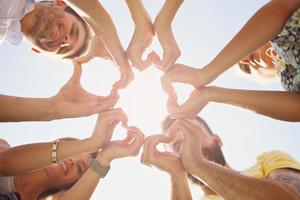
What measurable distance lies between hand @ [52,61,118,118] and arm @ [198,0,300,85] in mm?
808

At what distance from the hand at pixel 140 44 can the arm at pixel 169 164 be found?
0.57m

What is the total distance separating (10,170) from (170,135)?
1.16m

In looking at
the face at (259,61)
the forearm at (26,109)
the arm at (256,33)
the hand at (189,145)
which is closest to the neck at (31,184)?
the forearm at (26,109)

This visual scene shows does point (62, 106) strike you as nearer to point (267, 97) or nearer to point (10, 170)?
point (10, 170)

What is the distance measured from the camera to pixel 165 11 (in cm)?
254

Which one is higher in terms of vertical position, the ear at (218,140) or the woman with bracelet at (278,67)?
the woman with bracelet at (278,67)

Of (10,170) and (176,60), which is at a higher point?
(176,60)

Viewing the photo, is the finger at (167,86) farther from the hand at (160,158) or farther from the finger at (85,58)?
the finger at (85,58)

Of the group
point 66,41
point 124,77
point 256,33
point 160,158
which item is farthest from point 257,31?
point 66,41

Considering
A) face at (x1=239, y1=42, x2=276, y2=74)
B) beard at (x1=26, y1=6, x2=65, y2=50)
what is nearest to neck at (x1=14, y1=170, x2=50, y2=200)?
beard at (x1=26, y1=6, x2=65, y2=50)

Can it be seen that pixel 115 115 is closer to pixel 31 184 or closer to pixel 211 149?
pixel 31 184

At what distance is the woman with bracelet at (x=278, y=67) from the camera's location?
1911mm

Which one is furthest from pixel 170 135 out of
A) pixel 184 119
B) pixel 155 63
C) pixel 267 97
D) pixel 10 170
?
pixel 10 170

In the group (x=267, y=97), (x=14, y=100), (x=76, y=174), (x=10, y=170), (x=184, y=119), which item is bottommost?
(x=76, y=174)
